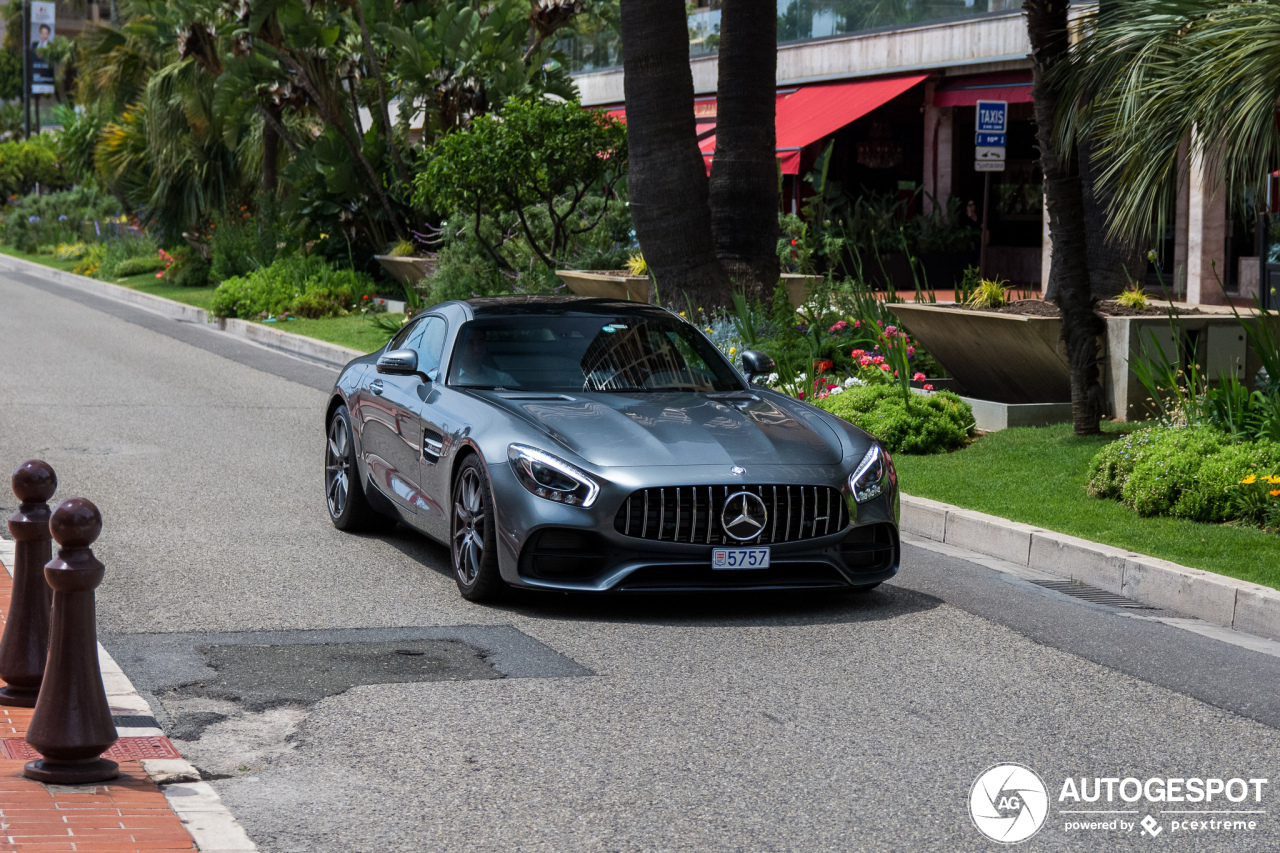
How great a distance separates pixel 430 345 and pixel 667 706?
3.50 metres

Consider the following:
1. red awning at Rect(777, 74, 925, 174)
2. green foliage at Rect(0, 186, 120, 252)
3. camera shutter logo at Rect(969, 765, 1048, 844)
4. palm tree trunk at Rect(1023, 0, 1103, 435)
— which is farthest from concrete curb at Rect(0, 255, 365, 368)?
camera shutter logo at Rect(969, 765, 1048, 844)

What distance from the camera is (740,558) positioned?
6.90 m

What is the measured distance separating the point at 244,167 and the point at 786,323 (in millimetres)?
21752

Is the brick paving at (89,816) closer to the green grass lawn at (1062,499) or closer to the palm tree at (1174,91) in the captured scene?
the green grass lawn at (1062,499)

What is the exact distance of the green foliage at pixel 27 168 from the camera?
61.5 metres

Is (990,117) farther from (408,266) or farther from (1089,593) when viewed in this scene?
(1089,593)

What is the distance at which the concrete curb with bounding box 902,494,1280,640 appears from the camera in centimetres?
717

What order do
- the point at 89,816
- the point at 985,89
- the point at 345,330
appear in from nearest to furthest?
the point at 89,816 < the point at 345,330 < the point at 985,89

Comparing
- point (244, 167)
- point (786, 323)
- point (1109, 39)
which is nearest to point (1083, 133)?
point (1109, 39)

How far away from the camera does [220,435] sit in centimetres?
1286

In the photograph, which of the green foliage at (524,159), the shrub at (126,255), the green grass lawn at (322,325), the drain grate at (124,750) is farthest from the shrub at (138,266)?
the drain grate at (124,750)

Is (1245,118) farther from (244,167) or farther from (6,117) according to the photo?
(6,117)

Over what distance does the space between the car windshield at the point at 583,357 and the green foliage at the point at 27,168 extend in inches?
2265

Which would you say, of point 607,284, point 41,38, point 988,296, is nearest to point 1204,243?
point 607,284
